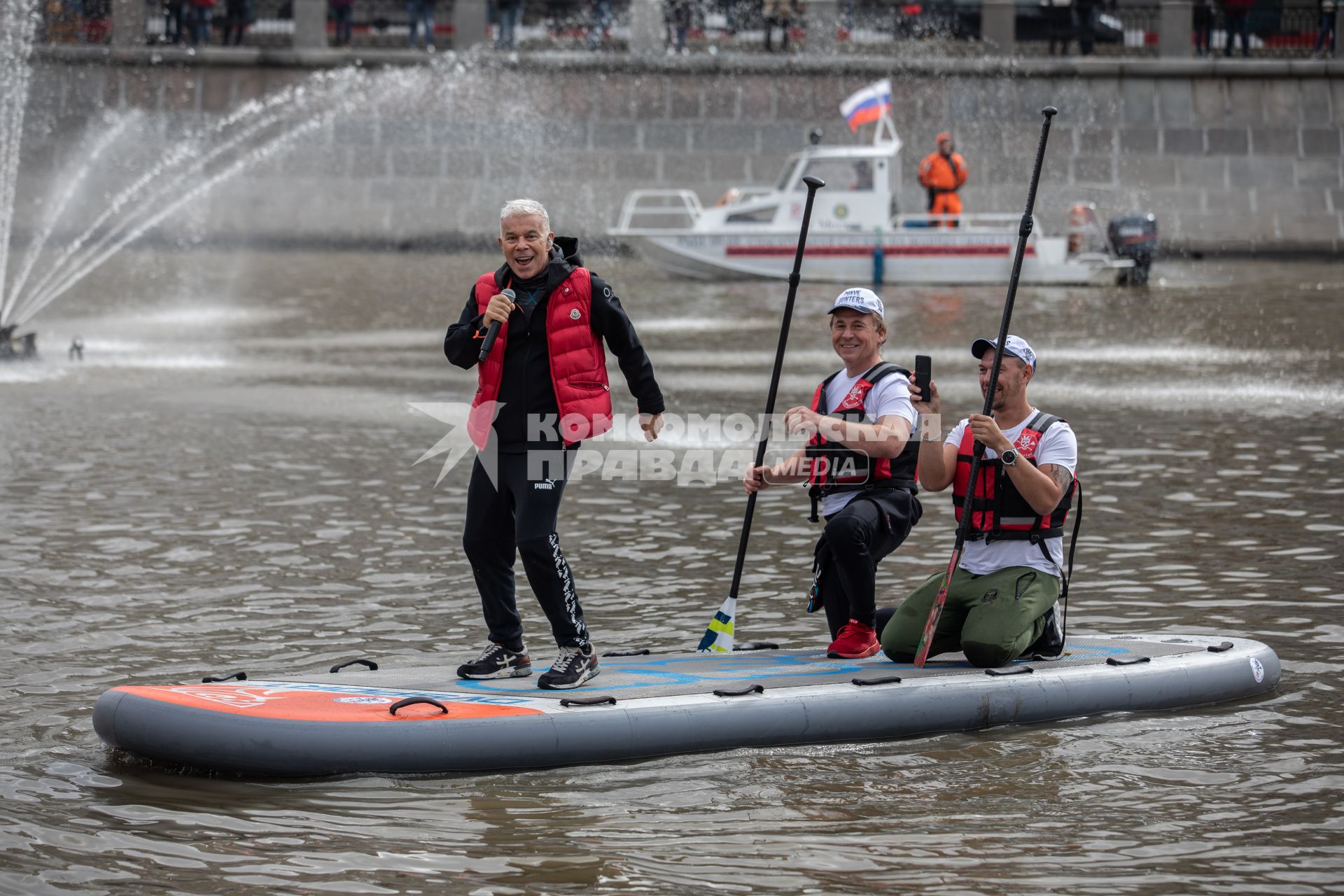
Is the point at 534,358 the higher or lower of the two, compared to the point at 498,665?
higher

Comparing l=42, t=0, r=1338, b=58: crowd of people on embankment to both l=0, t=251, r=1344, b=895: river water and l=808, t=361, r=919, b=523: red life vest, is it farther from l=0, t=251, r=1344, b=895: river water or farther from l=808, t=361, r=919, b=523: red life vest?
l=808, t=361, r=919, b=523: red life vest

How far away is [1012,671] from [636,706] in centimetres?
140

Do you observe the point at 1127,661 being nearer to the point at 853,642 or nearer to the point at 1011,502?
the point at 1011,502

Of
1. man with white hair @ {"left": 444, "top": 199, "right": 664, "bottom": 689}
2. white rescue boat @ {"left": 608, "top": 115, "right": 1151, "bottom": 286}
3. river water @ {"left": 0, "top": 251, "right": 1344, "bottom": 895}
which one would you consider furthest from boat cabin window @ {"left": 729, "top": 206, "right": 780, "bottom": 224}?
man with white hair @ {"left": 444, "top": 199, "right": 664, "bottom": 689}

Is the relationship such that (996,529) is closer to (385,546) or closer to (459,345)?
(459,345)

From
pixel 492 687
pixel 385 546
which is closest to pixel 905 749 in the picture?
pixel 492 687

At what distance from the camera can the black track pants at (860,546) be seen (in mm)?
6590

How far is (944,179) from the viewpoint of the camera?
27.0 m

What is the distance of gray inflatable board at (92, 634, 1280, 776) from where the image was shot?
5.68 meters

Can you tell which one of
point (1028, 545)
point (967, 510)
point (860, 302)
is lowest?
point (1028, 545)

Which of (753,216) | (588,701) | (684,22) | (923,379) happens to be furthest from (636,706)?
(684,22)

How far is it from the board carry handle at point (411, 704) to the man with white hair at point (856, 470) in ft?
5.20

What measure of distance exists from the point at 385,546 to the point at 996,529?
3871mm

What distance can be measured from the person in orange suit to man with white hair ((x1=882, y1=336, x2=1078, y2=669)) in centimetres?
2053
